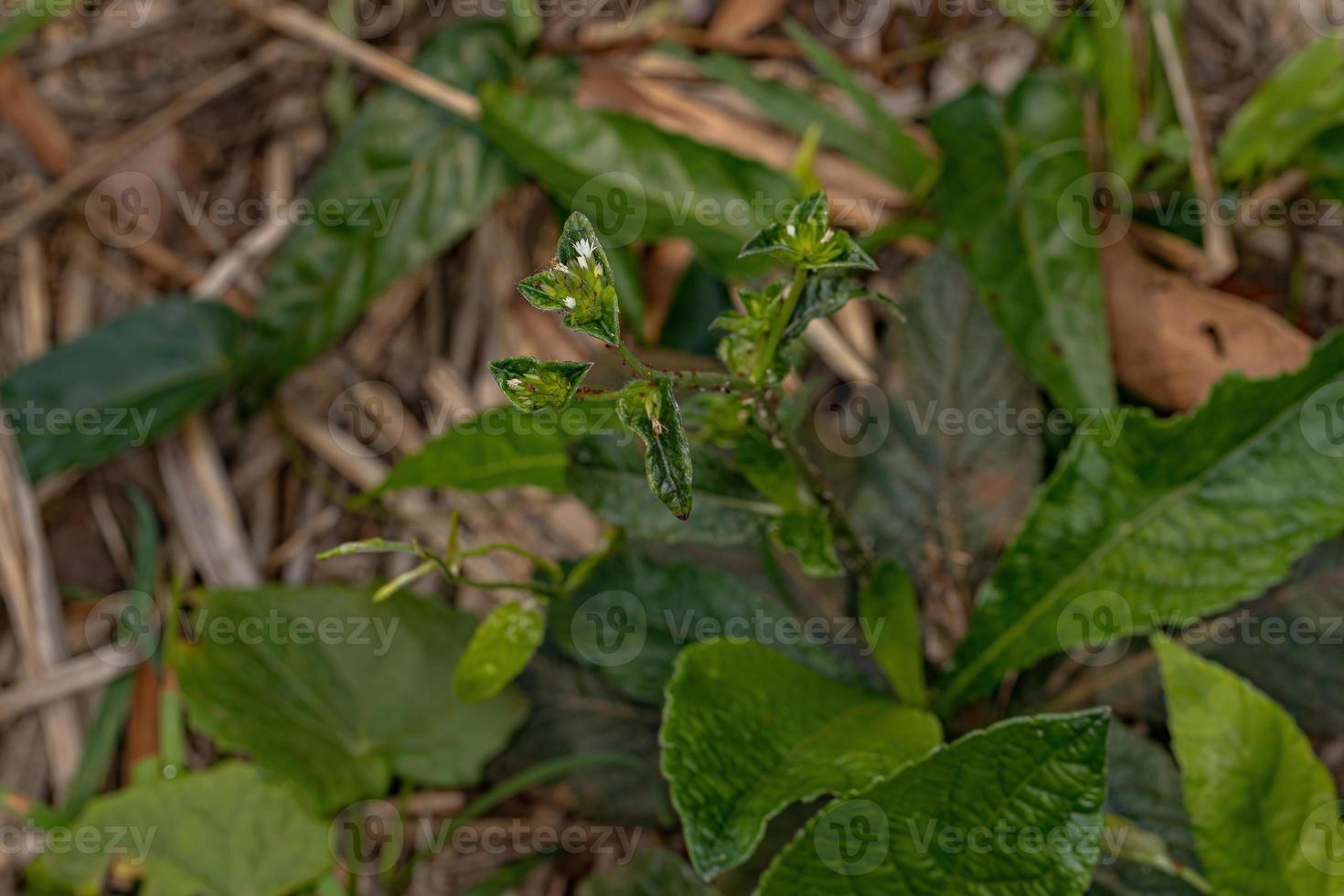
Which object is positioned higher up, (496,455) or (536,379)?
(536,379)

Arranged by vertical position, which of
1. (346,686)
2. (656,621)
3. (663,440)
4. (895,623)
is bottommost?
(346,686)

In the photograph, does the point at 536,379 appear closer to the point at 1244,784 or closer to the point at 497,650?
→ the point at 497,650

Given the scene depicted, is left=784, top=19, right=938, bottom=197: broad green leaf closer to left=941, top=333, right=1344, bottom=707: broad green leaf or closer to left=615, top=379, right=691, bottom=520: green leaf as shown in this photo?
left=941, top=333, right=1344, bottom=707: broad green leaf

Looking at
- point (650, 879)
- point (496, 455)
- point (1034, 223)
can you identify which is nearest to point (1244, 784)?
point (650, 879)

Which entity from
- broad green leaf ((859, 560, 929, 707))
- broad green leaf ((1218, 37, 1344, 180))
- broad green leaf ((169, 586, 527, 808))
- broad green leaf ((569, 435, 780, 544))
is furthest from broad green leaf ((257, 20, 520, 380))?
broad green leaf ((1218, 37, 1344, 180))

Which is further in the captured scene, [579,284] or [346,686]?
[346,686]

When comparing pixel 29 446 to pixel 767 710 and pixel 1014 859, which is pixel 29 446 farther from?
pixel 1014 859

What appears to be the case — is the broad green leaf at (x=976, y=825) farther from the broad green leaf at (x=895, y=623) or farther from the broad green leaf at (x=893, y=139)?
the broad green leaf at (x=893, y=139)
